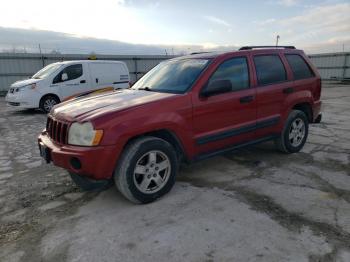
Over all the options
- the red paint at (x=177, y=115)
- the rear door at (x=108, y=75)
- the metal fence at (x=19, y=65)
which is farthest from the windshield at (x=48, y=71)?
the red paint at (x=177, y=115)

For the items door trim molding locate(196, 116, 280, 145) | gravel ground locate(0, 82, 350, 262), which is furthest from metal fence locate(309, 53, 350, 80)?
door trim molding locate(196, 116, 280, 145)

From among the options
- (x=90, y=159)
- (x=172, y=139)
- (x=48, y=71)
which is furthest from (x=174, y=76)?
(x=48, y=71)

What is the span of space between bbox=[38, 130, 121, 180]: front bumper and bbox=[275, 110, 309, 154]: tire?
3011 mm

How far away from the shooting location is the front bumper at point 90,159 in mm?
3234

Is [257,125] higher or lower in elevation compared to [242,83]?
lower

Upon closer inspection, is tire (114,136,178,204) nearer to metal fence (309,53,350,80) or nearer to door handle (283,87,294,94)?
door handle (283,87,294,94)

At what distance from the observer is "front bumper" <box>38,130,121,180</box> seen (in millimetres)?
3234

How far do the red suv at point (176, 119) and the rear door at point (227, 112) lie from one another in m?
0.01

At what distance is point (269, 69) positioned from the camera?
4887 mm

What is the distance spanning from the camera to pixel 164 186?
3.77 m

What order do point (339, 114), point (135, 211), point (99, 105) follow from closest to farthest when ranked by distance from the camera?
point (135, 211)
point (99, 105)
point (339, 114)

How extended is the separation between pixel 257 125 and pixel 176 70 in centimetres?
144

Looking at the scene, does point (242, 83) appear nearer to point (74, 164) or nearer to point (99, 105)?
point (99, 105)

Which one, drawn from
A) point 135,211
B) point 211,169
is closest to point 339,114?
point 211,169
